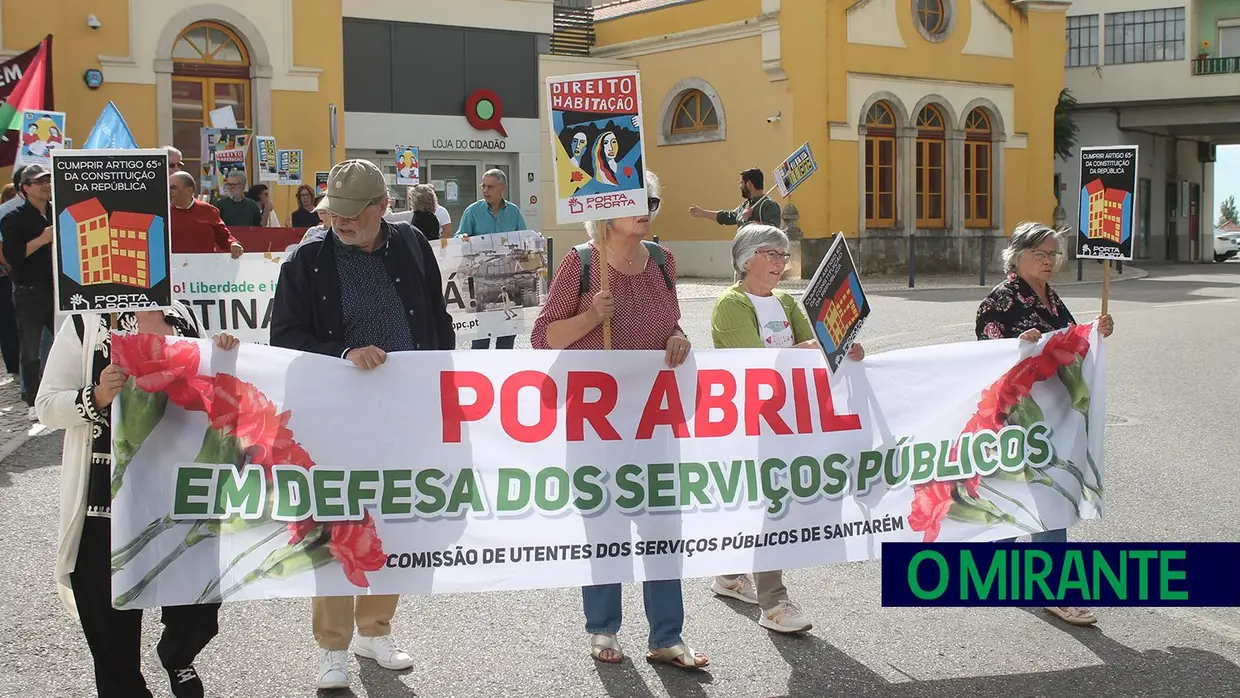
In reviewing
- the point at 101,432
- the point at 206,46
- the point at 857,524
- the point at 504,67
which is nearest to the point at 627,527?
the point at 857,524

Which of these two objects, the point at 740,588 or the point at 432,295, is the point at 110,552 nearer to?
the point at 432,295

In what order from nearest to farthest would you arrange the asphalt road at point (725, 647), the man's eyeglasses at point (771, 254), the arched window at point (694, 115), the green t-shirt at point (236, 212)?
1. the asphalt road at point (725, 647)
2. the man's eyeglasses at point (771, 254)
3. the green t-shirt at point (236, 212)
4. the arched window at point (694, 115)

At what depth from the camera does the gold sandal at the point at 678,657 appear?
5344 mm

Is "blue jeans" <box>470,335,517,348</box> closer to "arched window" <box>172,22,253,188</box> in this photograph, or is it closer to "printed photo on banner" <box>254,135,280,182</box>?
"printed photo on banner" <box>254,135,280,182</box>

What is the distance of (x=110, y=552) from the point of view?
4539 mm

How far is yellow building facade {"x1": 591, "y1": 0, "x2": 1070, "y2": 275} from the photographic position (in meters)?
31.3

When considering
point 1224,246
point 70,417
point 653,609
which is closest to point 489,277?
point 653,609

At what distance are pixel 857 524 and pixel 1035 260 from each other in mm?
1615

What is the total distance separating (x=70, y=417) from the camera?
4453 millimetres

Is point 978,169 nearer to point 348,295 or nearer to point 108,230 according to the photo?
point 348,295

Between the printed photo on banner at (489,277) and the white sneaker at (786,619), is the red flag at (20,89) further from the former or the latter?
the white sneaker at (786,619)

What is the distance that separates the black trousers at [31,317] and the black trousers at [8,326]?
1.31 meters

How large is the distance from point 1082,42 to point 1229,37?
450 cm

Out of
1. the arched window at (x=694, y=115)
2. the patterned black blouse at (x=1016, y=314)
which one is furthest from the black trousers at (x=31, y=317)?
the arched window at (x=694, y=115)
